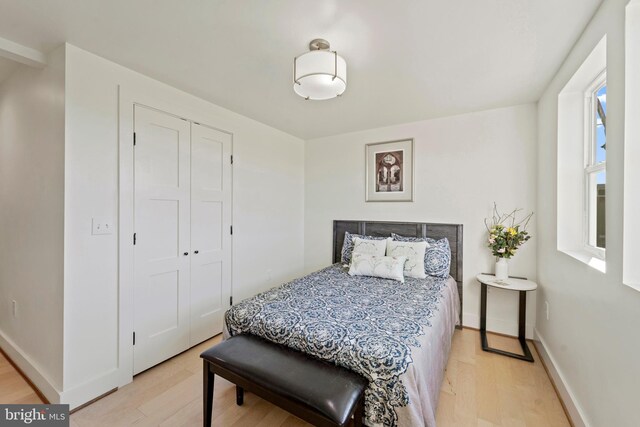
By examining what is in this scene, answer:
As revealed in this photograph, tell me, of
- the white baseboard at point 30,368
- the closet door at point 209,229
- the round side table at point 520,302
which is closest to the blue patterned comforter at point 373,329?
the round side table at point 520,302

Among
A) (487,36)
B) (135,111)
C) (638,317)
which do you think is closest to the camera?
(638,317)

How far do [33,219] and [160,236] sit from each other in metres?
0.85

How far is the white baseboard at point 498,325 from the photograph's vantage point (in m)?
2.69

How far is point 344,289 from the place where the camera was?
236 cm

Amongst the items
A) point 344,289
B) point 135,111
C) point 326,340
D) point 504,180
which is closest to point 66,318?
point 135,111

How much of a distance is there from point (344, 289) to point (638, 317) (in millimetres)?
1678

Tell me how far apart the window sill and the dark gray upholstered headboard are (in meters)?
1.04

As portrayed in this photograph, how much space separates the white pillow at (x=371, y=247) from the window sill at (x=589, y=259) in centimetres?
149

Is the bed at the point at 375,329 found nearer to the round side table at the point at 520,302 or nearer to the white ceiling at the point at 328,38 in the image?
the round side table at the point at 520,302

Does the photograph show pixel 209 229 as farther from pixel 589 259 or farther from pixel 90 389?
pixel 589 259

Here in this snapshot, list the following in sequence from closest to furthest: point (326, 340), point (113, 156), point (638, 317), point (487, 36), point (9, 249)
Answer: point (638, 317)
point (326, 340)
point (487, 36)
point (113, 156)
point (9, 249)

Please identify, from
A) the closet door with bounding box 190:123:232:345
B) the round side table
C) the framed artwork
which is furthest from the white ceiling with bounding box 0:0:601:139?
the round side table

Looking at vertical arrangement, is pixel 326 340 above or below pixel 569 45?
below

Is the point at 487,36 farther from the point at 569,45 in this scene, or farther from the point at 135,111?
the point at 135,111
